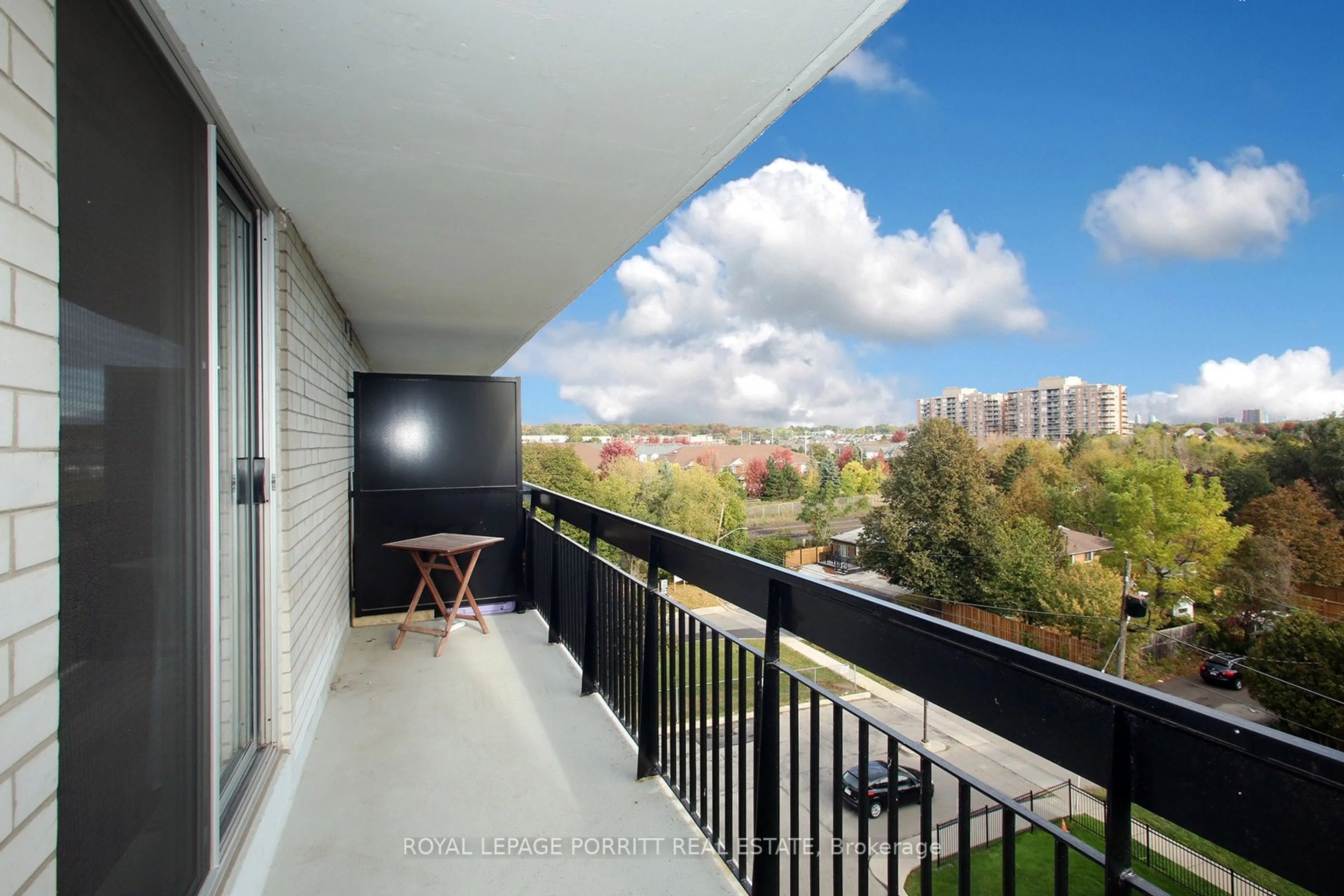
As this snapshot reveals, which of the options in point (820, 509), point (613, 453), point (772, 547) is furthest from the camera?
point (820, 509)

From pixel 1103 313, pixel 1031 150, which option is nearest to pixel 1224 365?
pixel 1103 313

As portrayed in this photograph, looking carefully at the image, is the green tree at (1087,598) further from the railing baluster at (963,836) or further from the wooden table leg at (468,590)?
the railing baluster at (963,836)

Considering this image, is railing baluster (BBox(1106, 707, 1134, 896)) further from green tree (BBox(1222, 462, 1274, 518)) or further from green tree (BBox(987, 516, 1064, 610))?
green tree (BBox(1222, 462, 1274, 518))

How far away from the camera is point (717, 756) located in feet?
5.71

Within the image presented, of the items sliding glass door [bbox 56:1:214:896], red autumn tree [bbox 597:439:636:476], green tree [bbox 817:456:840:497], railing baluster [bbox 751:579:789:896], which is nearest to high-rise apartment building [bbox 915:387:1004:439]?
green tree [bbox 817:456:840:497]

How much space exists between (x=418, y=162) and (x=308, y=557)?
5.58 feet

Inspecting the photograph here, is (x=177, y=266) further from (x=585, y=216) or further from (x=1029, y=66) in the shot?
(x=1029, y=66)

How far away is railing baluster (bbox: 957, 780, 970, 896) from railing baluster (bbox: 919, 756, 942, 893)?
52mm

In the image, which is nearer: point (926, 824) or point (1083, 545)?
point (926, 824)

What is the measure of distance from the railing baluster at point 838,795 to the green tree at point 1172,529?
24753 millimetres

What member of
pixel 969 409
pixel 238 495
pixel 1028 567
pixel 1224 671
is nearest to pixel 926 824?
pixel 238 495

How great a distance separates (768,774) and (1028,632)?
2290 cm

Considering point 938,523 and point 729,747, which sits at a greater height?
point 729,747

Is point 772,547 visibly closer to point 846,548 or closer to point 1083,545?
point 846,548
